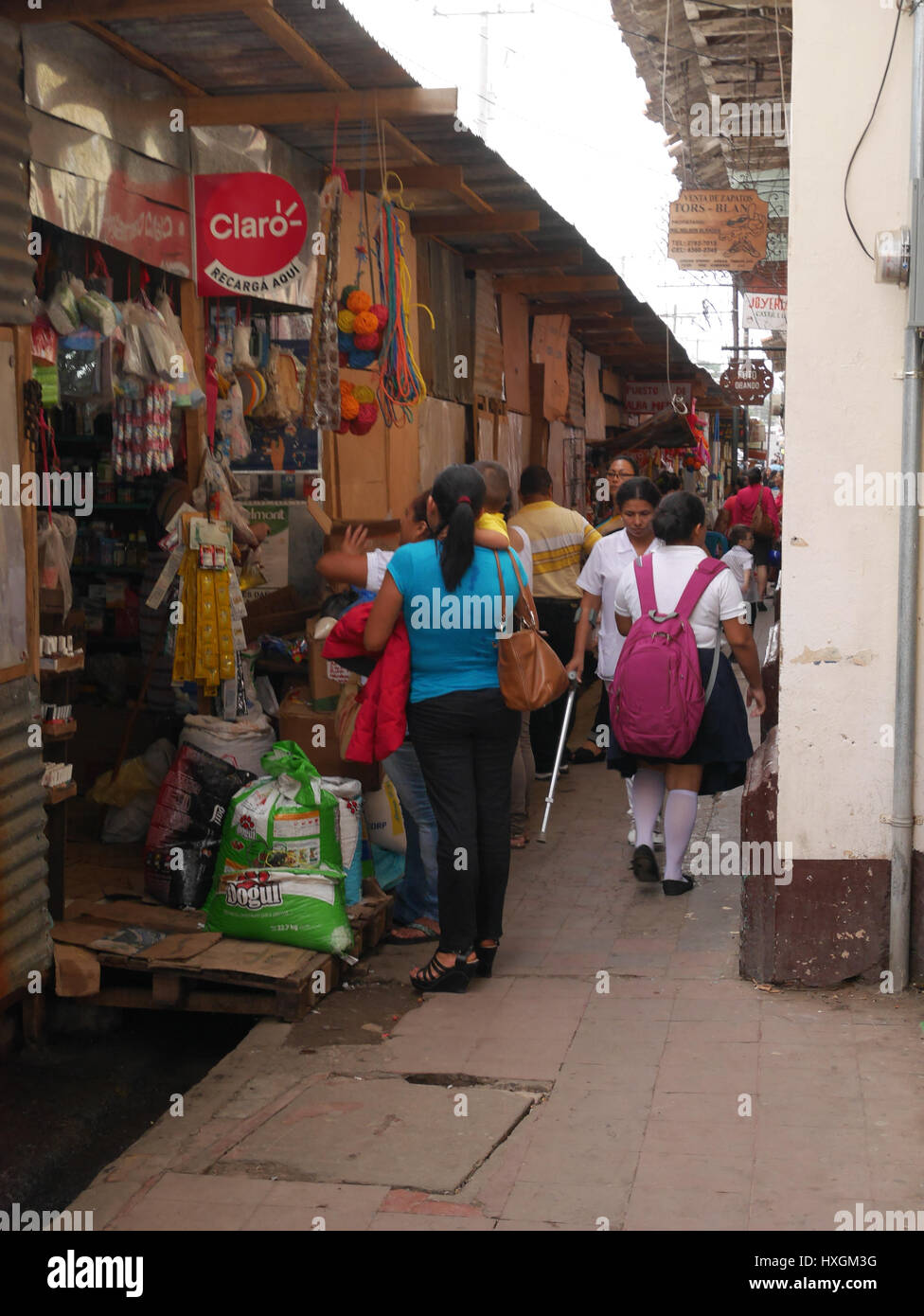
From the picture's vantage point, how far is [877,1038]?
4527 millimetres

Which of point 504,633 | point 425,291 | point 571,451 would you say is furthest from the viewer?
point 571,451

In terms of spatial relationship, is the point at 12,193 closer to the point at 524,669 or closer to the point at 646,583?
the point at 524,669

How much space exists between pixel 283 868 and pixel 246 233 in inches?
119

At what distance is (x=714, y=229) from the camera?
1153 centimetres

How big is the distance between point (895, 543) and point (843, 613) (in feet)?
0.99

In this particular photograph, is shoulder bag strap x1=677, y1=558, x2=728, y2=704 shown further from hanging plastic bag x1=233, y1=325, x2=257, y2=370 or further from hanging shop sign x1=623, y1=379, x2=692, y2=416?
hanging shop sign x1=623, y1=379, x2=692, y2=416

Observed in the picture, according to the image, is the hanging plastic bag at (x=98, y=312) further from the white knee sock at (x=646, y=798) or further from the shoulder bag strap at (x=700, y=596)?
the white knee sock at (x=646, y=798)

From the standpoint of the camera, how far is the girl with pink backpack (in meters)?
5.91

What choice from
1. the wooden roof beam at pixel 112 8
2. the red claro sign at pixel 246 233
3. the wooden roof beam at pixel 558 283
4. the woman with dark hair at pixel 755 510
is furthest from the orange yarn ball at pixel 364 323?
the woman with dark hair at pixel 755 510

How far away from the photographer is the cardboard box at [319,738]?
659 centimetres

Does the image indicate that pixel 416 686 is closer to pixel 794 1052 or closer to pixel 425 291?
pixel 794 1052
